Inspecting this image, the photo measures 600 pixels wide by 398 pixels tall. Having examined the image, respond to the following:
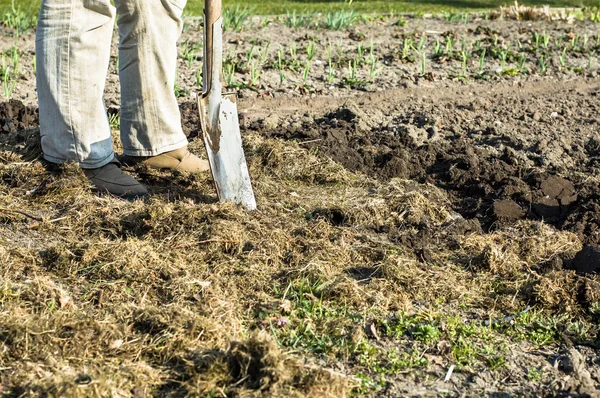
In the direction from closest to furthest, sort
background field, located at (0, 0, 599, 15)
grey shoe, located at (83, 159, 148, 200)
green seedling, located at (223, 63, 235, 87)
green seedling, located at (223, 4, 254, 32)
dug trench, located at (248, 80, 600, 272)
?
grey shoe, located at (83, 159, 148, 200)
dug trench, located at (248, 80, 600, 272)
green seedling, located at (223, 63, 235, 87)
green seedling, located at (223, 4, 254, 32)
background field, located at (0, 0, 599, 15)

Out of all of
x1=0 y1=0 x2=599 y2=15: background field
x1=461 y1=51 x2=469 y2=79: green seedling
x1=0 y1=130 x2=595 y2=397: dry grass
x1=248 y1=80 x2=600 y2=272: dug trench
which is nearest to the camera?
x1=0 y1=130 x2=595 y2=397: dry grass

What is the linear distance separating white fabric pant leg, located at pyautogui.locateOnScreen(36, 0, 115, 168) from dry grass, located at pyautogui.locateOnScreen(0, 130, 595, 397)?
155 millimetres

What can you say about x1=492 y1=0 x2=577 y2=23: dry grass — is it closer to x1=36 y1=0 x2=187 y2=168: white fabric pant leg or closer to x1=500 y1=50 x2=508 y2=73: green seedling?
x1=500 y1=50 x2=508 y2=73: green seedling

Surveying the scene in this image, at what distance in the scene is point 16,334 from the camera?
2.69 m

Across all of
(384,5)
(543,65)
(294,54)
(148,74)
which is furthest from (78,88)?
(384,5)

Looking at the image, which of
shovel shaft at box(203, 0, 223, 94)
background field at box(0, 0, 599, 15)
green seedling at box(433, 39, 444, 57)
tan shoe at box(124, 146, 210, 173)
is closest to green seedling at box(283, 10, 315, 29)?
green seedling at box(433, 39, 444, 57)

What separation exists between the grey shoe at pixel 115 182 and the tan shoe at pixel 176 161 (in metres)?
0.29

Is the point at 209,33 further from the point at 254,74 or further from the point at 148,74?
the point at 254,74

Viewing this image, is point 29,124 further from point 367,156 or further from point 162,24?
point 367,156

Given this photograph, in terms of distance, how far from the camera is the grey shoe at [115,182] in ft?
13.3

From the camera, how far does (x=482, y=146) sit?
5281 mm

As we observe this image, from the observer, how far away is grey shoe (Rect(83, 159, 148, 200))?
4.07m

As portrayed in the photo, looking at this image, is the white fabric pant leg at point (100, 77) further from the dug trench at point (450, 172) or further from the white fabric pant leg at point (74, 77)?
the dug trench at point (450, 172)

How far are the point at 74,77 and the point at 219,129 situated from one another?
0.71 metres
